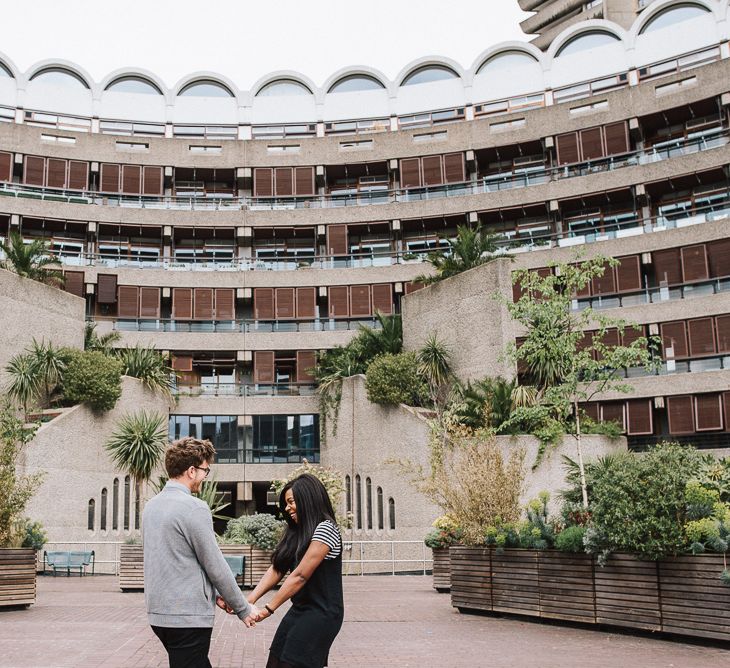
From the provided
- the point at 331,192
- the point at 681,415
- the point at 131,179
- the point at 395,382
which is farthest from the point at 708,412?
the point at 131,179

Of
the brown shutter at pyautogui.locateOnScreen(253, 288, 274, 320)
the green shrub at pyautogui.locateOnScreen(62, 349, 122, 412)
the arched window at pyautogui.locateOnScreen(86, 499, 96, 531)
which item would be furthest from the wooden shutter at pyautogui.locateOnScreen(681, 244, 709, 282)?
the arched window at pyautogui.locateOnScreen(86, 499, 96, 531)

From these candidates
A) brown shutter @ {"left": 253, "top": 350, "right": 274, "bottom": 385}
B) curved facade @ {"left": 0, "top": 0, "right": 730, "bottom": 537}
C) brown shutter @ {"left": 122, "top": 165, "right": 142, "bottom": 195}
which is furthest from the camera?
brown shutter @ {"left": 122, "top": 165, "right": 142, "bottom": 195}

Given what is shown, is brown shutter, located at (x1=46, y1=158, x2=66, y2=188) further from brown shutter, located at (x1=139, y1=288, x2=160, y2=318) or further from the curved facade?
brown shutter, located at (x1=139, y1=288, x2=160, y2=318)

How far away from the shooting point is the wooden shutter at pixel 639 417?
35219mm

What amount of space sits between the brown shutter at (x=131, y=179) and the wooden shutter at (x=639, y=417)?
2332cm

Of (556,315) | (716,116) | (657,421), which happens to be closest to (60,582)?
(556,315)

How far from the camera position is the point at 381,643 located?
11.6m

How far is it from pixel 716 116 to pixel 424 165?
12.2 m

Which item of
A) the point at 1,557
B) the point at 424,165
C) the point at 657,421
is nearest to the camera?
the point at 1,557

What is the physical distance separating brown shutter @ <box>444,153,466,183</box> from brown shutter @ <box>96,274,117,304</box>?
15055mm

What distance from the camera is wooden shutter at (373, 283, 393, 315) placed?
136 ft

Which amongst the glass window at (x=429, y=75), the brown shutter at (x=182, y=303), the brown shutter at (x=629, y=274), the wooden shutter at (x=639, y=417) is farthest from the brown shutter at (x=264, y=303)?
the wooden shutter at (x=639, y=417)

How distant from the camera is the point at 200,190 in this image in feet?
148

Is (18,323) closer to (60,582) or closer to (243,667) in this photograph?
(60,582)
